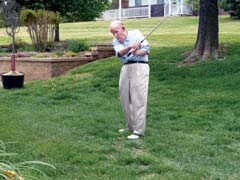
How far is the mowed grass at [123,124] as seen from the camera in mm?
6508

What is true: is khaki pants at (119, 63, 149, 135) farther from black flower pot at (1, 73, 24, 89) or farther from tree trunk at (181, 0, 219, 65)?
tree trunk at (181, 0, 219, 65)

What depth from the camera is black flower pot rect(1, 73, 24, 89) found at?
45.1 feet

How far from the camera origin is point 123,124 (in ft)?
29.5

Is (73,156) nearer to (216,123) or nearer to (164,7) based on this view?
(216,123)

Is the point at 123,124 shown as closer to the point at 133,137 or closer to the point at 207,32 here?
the point at 133,137

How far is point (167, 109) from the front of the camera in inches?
404

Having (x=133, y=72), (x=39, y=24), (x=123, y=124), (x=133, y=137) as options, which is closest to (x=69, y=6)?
(x=39, y=24)

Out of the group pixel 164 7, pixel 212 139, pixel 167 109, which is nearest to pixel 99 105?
pixel 167 109

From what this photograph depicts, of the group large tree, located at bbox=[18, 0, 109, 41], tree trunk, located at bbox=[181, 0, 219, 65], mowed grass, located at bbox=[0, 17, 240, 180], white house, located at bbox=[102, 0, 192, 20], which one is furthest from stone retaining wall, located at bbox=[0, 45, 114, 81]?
white house, located at bbox=[102, 0, 192, 20]

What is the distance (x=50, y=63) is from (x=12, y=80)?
2401 millimetres

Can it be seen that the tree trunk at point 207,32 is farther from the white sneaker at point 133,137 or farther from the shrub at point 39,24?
the white sneaker at point 133,137

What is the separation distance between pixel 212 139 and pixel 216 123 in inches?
44.8

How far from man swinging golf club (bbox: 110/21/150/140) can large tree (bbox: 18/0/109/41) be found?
43.8 feet

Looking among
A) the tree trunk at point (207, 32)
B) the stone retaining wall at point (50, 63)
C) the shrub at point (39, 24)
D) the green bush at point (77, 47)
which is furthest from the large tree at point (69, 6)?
the tree trunk at point (207, 32)
